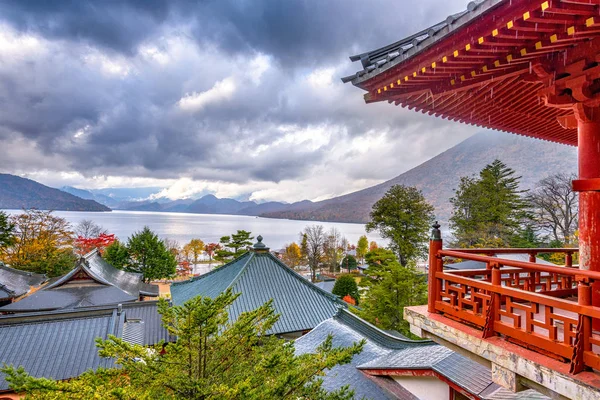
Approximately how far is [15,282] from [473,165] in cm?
8732

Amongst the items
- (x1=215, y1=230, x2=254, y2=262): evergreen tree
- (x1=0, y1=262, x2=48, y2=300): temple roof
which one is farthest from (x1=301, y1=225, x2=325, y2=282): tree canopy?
(x1=0, y1=262, x2=48, y2=300): temple roof

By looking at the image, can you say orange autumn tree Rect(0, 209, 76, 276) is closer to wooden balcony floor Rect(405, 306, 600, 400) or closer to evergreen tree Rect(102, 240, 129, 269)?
evergreen tree Rect(102, 240, 129, 269)

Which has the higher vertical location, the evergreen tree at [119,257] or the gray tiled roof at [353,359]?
the gray tiled roof at [353,359]

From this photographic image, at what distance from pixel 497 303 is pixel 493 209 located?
2609 cm

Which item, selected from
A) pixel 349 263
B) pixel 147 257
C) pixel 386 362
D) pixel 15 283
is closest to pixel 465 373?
pixel 386 362

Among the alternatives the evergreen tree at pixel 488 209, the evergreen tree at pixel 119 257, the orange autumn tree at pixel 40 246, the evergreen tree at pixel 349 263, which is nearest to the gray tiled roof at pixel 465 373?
the evergreen tree at pixel 488 209

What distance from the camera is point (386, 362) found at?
5367 millimetres

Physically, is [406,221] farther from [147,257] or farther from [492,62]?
[147,257]

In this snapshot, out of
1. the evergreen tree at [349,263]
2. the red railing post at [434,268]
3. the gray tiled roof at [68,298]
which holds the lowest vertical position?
the evergreen tree at [349,263]

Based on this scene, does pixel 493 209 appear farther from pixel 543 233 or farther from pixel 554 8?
pixel 554 8

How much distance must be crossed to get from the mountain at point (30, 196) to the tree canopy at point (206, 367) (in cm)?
19288

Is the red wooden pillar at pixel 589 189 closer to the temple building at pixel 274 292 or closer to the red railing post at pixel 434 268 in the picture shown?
the red railing post at pixel 434 268

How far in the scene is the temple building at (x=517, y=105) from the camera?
75.9 inches

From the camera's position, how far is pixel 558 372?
189 cm
